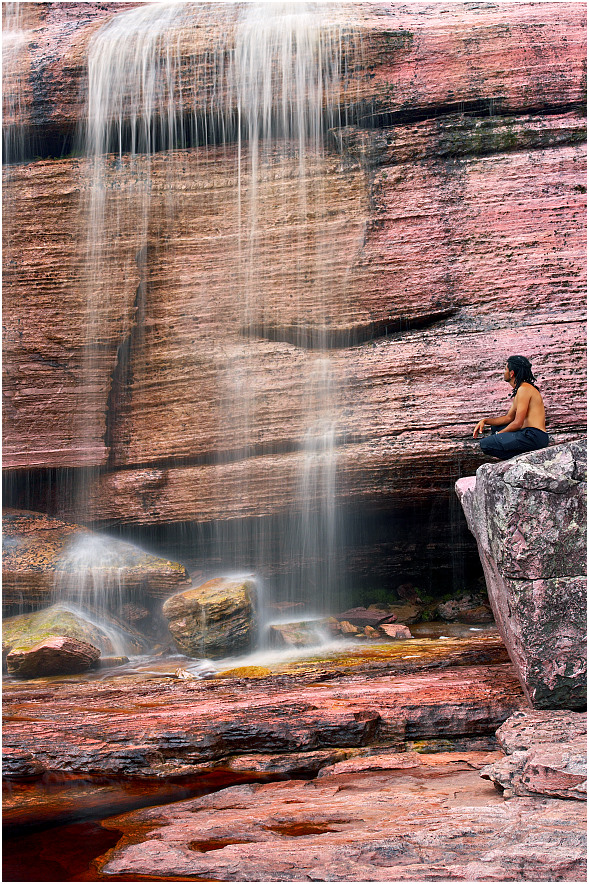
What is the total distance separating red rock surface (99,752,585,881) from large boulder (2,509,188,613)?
5301 millimetres

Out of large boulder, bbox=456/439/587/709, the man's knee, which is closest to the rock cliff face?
the man's knee

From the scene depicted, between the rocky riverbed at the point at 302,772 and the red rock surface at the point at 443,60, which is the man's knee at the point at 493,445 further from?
the red rock surface at the point at 443,60

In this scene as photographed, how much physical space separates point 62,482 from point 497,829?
844cm

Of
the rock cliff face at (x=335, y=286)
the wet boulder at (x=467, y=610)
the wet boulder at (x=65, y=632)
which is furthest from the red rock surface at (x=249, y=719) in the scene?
the rock cliff face at (x=335, y=286)

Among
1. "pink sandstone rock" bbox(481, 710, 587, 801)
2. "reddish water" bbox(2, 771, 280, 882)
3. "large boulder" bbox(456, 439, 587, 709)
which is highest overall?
"large boulder" bbox(456, 439, 587, 709)

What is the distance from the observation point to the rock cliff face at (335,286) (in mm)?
9625

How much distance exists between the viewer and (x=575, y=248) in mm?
9430

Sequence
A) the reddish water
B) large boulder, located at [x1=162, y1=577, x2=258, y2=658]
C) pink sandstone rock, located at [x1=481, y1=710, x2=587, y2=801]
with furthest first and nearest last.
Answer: large boulder, located at [x1=162, y1=577, x2=258, y2=658] → pink sandstone rock, located at [x1=481, y1=710, x2=587, y2=801] → the reddish water

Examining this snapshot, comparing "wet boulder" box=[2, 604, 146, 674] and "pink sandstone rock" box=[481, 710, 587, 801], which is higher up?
"pink sandstone rock" box=[481, 710, 587, 801]

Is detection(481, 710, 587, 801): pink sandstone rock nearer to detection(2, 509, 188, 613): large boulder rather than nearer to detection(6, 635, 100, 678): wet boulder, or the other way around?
detection(6, 635, 100, 678): wet boulder

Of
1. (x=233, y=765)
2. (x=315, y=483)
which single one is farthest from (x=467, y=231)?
(x=233, y=765)

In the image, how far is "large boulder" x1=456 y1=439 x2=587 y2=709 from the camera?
17.8 ft

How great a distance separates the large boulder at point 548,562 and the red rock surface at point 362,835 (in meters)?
1.10

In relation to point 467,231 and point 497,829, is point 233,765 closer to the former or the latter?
point 497,829
